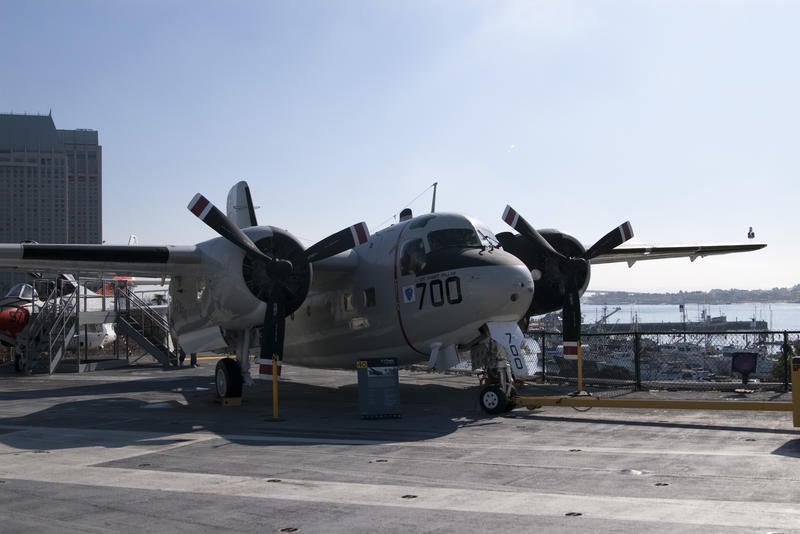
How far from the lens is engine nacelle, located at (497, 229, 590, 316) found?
711 inches

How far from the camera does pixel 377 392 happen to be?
1413 cm

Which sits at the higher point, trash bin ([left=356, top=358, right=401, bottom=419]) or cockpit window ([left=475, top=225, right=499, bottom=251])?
cockpit window ([left=475, top=225, right=499, bottom=251])

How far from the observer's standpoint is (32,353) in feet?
90.2

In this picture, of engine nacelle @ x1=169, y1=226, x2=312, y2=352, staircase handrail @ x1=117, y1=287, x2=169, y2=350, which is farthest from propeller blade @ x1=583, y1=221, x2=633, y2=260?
staircase handrail @ x1=117, y1=287, x2=169, y2=350

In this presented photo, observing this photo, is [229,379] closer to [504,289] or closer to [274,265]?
[274,265]

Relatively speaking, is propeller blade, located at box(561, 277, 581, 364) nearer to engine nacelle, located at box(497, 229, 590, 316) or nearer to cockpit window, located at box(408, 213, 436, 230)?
engine nacelle, located at box(497, 229, 590, 316)

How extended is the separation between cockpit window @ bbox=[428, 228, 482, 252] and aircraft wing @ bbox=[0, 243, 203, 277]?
18.1 ft

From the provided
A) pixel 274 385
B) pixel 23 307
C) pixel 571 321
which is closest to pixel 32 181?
pixel 23 307

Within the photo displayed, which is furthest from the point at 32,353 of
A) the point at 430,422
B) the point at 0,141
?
the point at 0,141

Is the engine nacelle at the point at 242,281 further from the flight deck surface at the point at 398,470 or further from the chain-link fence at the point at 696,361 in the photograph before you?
the chain-link fence at the point at 696,361

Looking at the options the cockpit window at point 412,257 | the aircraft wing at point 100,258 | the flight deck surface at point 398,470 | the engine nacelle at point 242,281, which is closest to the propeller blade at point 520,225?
the cockpit window at point 412,257

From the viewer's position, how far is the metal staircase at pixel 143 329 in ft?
96.9

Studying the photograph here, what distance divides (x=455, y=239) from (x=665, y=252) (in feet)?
36.5

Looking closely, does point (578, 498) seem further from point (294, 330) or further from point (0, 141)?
point (0, 141)
